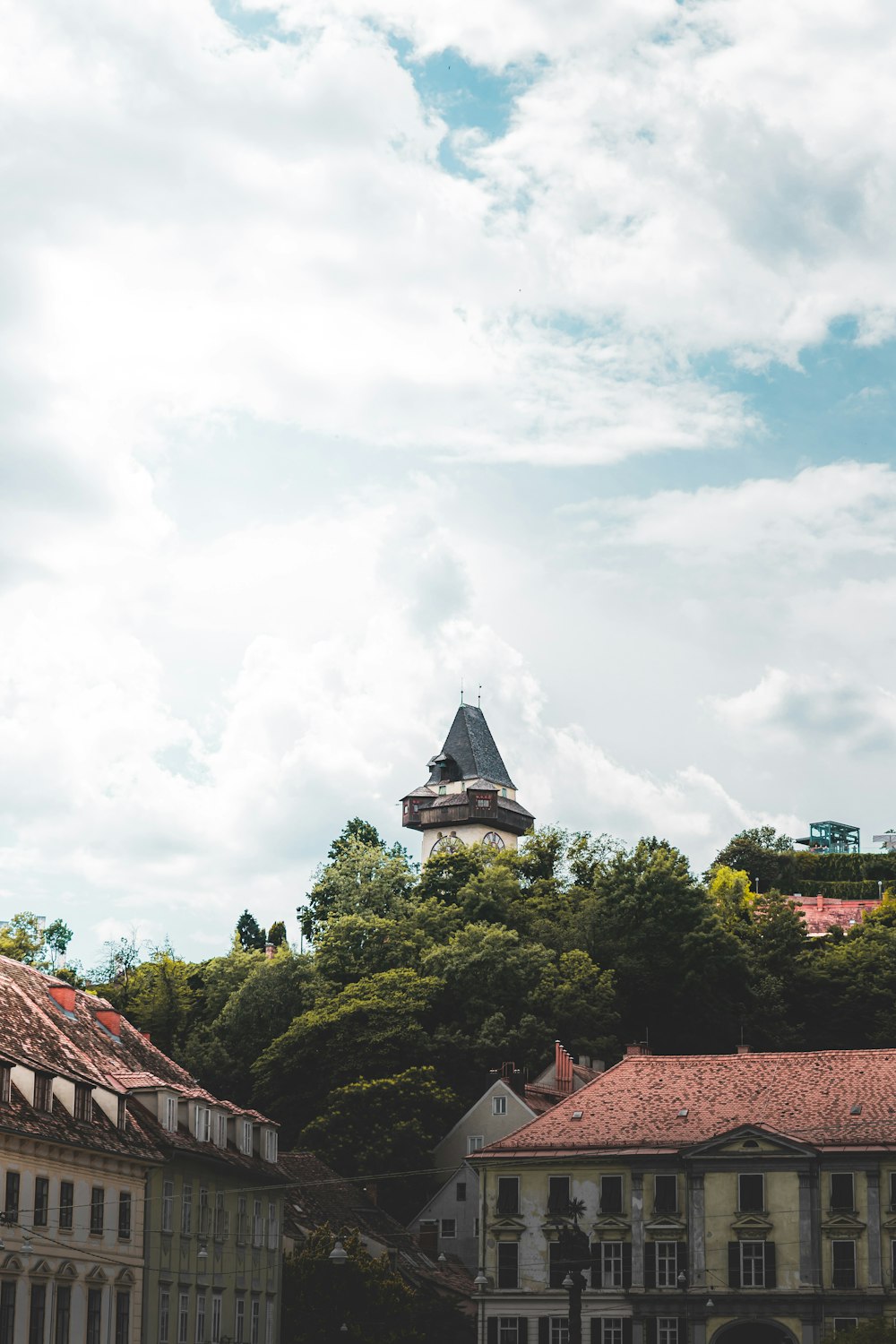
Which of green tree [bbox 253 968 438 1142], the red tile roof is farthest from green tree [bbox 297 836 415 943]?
the red tile roof

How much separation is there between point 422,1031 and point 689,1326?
95.3ft

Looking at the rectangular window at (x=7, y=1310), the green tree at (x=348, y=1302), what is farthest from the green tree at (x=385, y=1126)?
the rectangular window at (x=7, y=1310)

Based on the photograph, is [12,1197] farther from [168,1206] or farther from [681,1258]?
[681,1258]

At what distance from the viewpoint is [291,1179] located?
78.6 metres

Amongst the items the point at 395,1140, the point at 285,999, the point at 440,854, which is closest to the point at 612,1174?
the point at 395,1140

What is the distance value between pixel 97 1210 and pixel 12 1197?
559cm

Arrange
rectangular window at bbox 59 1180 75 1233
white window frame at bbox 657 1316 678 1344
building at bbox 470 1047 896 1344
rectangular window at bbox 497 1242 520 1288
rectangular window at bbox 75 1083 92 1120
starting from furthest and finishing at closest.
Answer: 1. rectangular window at bbox 497 1242 520 1288
2. white window frame at bbox 657 1316 678 1344
3. building at bbox 470 1047 896 1344
4. rectangular window at bbox 75 1083 92 1120
5. rectangular window at bbox 59 1180 75 1233

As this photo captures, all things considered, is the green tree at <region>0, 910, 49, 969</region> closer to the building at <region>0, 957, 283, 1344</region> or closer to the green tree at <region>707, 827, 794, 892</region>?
the building at <region>0, 957, 283, 1344</region>

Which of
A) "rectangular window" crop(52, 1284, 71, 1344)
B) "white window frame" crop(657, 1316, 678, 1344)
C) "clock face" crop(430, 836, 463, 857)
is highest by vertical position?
"clock face" crop(430, 836, 463, 857)

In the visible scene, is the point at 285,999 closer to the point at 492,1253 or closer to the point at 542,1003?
the point at 542,1003

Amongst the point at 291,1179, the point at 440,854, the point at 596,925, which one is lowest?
the point at 291,1179

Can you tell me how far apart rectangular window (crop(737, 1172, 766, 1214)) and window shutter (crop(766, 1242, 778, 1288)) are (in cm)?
136

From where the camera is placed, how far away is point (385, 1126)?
9406cm

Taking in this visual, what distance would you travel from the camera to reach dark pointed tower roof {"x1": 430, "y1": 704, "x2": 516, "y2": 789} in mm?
183250
